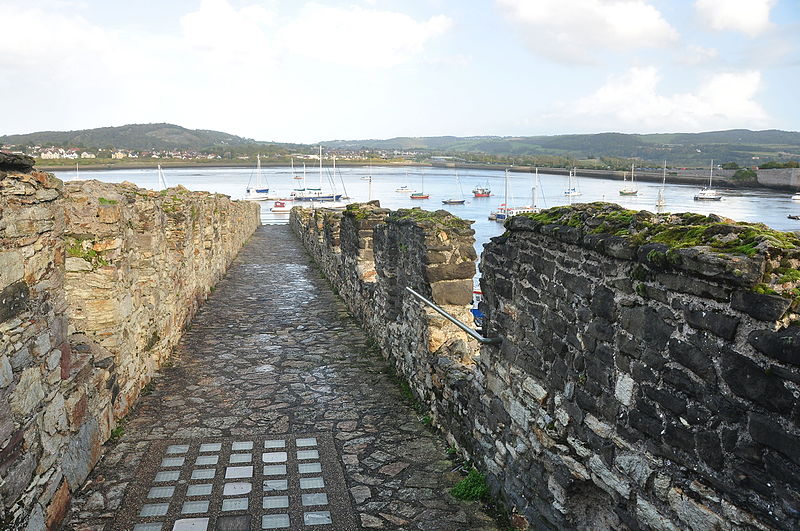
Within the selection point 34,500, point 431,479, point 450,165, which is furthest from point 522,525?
point 450,165

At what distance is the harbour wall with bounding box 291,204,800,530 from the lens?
2271 mm

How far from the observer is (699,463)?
101 inches

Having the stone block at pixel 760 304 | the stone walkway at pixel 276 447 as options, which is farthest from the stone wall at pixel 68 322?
the stone block at pixel 760 304

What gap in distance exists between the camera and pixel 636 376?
2.99 m

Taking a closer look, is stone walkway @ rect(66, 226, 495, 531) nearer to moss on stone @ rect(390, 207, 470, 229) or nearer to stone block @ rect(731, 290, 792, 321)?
moss on stone @ rect(390, 207, 470, 229)

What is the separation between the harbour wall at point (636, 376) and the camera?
2.27 metres

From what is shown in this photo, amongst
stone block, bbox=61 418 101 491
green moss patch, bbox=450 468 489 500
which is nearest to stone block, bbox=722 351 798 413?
green moss patch, bbox=450 468 489 500

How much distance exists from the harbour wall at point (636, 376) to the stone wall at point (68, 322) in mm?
3250

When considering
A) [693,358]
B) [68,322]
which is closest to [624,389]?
[693,358]

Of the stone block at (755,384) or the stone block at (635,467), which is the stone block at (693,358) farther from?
the stone block at (635,467)

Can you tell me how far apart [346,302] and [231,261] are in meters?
8.51

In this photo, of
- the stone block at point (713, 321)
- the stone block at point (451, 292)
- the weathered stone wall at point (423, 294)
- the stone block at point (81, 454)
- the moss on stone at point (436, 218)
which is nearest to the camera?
the stone block at point (713, 321)

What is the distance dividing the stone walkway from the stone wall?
330mm

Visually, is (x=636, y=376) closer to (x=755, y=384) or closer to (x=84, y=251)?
(x=755, y=384)
